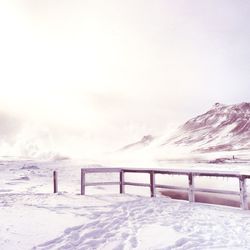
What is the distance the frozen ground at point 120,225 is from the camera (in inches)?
310

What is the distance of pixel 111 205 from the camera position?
516 inches

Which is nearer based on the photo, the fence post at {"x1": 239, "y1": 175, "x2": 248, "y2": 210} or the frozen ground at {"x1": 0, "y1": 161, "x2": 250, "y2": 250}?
the frozen ground at {"x1": 0, "y1": 161, "x2": 250, "y2": 250}

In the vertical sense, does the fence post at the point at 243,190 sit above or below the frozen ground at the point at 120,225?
above

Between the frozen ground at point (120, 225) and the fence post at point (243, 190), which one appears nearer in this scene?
the frozen ground at point (120, 225)

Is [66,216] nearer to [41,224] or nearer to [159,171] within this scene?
[41,224]

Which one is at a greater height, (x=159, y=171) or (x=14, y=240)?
(x=159, y=171)

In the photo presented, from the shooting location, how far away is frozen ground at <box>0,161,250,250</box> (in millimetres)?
7879

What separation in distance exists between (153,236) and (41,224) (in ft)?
10.6

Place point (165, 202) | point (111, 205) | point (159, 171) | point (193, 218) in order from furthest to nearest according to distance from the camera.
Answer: point (159, 171), point (165, 202), point (111, 205), point (193, 218)

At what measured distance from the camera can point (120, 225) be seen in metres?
9.64

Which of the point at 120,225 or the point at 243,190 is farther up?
the point at 243,190

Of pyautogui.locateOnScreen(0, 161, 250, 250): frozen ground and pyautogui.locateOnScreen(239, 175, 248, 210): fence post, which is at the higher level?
pyautogui.locateOnScreen(239, 175, 248, 210): fence post

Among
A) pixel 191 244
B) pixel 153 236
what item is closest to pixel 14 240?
pixel 153 236

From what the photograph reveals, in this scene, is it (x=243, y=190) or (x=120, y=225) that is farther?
(x=243, y=190)
